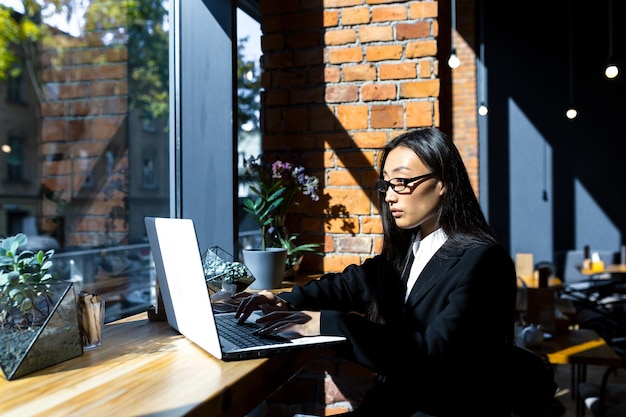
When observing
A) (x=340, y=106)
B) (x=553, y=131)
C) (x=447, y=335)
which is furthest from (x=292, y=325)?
(x=553, y=131)

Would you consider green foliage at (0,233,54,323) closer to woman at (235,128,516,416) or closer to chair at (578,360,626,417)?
woman at (235,128,516,416)

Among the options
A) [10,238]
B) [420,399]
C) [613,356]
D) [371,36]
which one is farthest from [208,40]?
[613,356]

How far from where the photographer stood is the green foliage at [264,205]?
97.4 inches

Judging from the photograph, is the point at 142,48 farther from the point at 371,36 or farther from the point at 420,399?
the point at 420,399

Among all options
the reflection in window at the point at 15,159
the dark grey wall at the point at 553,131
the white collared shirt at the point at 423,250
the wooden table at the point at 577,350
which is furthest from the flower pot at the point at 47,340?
the dark grey wall at the point at 553,131

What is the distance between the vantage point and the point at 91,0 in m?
3.95

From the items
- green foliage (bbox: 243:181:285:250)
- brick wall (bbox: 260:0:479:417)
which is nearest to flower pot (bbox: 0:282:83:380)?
green foliage (bbox: 243:181:285:250)

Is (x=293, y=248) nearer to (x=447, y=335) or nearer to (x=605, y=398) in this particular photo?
(x=447, y=335)

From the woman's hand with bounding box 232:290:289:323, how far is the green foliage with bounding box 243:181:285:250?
2.26ft

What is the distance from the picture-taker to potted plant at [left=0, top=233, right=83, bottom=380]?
3.79ft

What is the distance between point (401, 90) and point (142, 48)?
10.7ft

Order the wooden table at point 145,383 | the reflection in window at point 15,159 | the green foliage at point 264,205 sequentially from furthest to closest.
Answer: the reflection in window at point 15,159 < the green foliage at point 264,205 < the wooden table at point 145,383

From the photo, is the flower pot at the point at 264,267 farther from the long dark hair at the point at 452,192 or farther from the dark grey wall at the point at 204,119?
the long dark hair at the point at 452,192

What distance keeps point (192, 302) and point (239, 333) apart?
0.69ft
